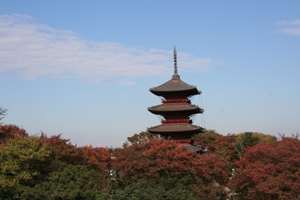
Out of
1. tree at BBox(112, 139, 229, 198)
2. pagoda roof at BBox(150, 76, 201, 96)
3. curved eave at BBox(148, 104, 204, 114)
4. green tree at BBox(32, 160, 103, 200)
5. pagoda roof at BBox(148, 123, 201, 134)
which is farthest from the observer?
pagoda roof at BBox(150, 76, 201, 96)

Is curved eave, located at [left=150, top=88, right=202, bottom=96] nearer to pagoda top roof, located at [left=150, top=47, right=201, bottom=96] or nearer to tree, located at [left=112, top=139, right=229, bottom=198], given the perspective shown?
pagoda top roof, located at [left=150, top=47, right=201, bottom=96]

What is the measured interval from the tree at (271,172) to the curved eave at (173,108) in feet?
29.2

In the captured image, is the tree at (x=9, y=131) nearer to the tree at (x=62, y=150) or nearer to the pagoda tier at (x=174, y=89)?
the tree at (x=62, y=150)

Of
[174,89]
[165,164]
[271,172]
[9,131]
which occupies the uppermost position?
[174,89]

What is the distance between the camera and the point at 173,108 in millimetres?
31844

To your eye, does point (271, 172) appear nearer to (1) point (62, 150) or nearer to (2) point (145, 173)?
(2) point (145, 173)

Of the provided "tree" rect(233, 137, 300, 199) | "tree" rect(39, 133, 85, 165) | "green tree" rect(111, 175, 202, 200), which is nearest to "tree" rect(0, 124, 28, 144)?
"tree" rect(39, 133, 85, 165)

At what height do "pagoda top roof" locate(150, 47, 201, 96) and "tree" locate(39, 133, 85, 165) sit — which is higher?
"pagoda top roof" locate(150, 47, 201, 96)

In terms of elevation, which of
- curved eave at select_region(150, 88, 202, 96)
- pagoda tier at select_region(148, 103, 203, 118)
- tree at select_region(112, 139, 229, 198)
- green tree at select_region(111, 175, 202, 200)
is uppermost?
curved eave at select_region(150, 88, 202, 96)

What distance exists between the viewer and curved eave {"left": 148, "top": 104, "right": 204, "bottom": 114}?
31514mm

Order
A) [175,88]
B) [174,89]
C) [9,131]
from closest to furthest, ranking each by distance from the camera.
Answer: [9,131] < [174,89] < [175,88]

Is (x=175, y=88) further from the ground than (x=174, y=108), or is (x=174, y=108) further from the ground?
(x=175, y=88)

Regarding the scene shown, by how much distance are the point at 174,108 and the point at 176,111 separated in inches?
12.0

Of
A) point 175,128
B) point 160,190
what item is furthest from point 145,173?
point 175,128
